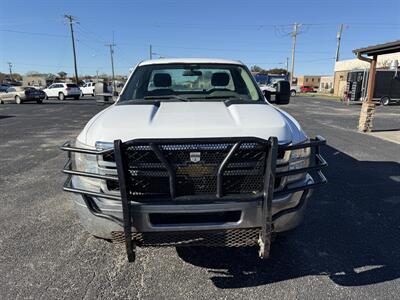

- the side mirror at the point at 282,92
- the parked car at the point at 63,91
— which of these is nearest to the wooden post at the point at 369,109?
the side mirror at the point at 282,92

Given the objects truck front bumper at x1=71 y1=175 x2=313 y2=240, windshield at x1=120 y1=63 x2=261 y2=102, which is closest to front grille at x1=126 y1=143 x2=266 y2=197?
truck front bumper at x1=71 y1=175 x2=313 y2=240

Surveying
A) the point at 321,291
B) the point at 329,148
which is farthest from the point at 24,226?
the point at 329,148

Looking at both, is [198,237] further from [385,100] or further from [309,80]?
[309,80]

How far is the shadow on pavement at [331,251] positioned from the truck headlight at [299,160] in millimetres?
941

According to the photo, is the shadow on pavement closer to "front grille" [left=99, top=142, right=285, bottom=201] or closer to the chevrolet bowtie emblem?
"front grille" [left=99, top=142, right=285, bottom=201]

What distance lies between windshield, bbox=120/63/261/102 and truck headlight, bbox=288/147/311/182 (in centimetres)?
139

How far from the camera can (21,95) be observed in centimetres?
2675

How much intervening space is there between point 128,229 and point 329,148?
702cm

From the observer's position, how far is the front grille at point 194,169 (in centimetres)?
230

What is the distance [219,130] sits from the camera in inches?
95.7

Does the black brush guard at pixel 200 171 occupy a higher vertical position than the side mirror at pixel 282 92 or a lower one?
lower

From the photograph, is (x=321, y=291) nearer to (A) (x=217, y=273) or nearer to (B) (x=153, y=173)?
(A) (x=217, y=273)

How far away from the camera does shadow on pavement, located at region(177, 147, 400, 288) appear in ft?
9.50

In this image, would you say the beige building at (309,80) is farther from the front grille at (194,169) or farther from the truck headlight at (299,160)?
the front grille at (194,169)
